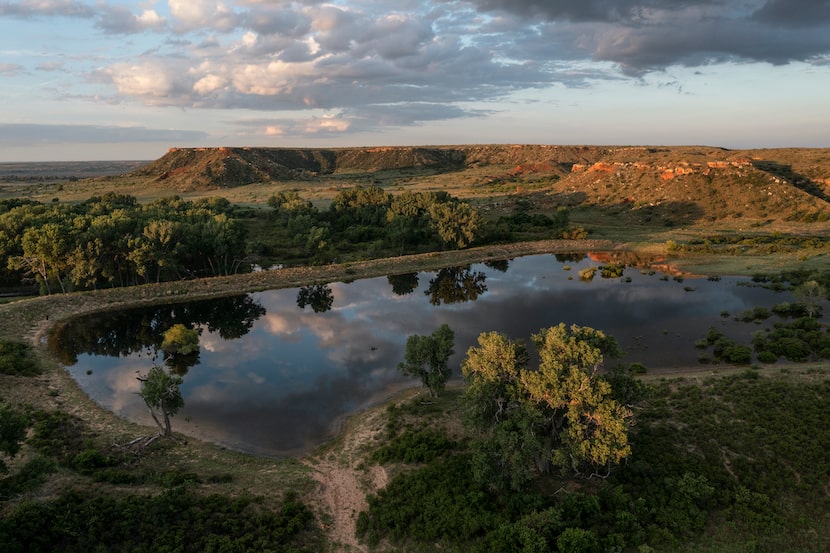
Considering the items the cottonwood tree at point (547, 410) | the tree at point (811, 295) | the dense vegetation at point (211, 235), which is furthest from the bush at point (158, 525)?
the tree at point (811, 295)

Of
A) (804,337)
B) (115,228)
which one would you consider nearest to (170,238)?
(115,228)

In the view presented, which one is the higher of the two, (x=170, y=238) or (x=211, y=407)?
(x=170, y=238)

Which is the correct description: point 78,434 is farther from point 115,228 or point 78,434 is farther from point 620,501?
point 115,228

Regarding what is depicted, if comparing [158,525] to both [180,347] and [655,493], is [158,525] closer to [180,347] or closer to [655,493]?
[655,493]

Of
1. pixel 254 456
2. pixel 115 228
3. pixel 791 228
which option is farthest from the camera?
pixel 791 228

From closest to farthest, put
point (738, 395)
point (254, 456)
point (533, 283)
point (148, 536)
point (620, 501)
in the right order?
point (148, 536), point (620, 501), point (254, 456), point (738, 395), point (533, 283)

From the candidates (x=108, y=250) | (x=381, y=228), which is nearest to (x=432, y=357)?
(x=108, y=250)
